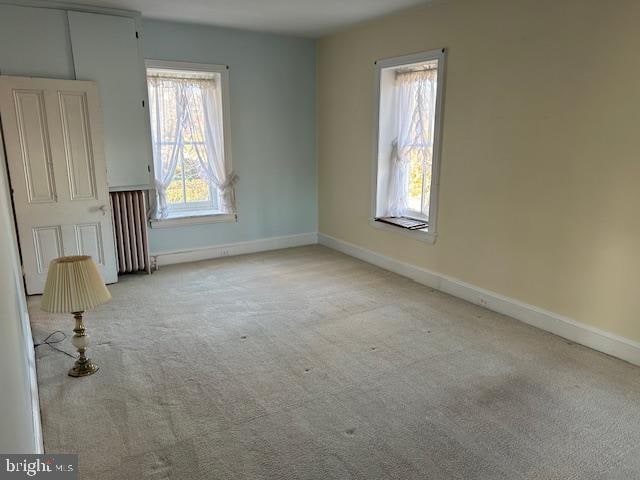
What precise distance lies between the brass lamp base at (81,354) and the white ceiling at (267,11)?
9.85 feet

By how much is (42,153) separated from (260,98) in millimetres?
2497

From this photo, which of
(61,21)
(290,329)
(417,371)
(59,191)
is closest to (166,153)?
(59,191)

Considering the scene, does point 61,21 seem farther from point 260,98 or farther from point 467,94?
point 467,94

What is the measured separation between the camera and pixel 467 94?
4.00 metres

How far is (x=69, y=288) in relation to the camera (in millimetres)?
2680

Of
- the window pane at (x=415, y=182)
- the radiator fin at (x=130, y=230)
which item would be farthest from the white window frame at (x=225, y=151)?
the window pane at (x=415, y=182)

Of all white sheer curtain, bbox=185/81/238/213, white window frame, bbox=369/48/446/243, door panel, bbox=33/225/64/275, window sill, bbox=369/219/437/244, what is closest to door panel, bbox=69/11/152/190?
white sheer curtain, bbox=185/81/238/213

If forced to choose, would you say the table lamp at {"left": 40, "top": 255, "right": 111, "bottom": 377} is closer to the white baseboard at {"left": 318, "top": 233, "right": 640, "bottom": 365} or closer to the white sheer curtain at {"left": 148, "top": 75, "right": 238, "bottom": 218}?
the white sheer curtain at {"left": 148, "top": 75, "right": 238, "bottom": 218}

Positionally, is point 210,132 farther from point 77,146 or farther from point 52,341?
point 52,341

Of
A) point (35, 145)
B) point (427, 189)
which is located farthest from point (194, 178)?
point (427, 189)

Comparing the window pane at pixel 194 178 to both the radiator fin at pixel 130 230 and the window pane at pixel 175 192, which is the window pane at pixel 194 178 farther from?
the radiator fin at pixel 130 230

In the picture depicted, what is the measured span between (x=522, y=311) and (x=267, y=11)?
3.67 metres

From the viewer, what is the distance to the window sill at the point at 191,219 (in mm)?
5234

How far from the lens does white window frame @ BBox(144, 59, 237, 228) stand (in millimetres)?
4953
